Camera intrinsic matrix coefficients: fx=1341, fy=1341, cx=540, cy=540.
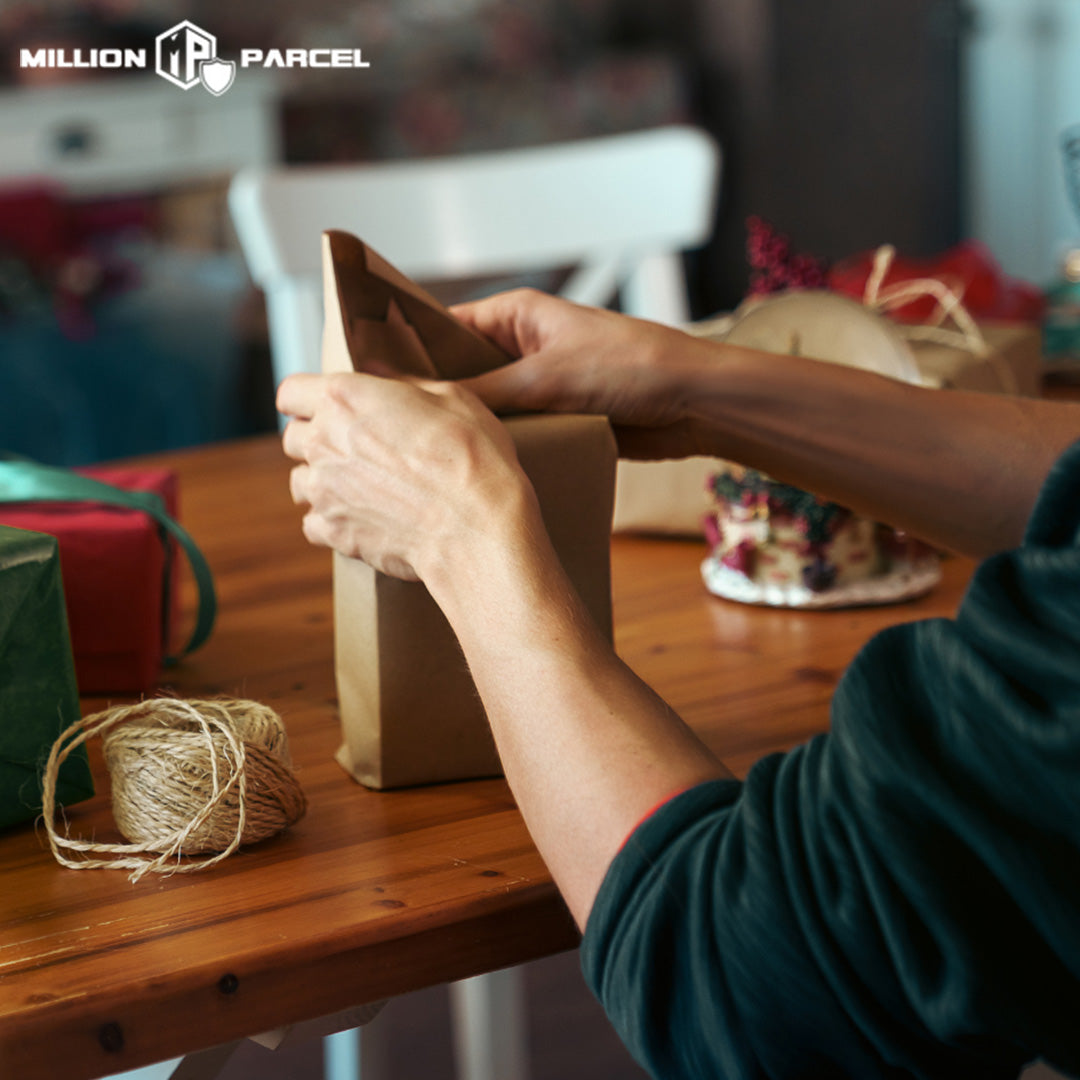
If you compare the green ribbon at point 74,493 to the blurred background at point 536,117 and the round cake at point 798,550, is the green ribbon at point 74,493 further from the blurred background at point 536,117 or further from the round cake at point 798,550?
the blurred background at point 536,117

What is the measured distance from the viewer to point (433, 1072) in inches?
63.2

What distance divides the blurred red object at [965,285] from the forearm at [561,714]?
71cm

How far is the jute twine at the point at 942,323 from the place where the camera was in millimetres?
1093

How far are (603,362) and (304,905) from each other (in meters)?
0.36

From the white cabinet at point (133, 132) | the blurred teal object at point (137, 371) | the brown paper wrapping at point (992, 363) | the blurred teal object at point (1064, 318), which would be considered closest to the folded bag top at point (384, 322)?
the brown paper wrapping at point (992, 363)

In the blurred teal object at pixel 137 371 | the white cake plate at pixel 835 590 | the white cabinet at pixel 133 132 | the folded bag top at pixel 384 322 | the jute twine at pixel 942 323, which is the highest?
the white cabinet at pixel 133 132

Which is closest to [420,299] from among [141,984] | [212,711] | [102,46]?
[212,711]

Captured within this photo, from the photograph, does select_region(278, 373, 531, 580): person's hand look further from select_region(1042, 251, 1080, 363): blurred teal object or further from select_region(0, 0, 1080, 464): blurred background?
select_region(0, 0, 1080, 464): blurred background

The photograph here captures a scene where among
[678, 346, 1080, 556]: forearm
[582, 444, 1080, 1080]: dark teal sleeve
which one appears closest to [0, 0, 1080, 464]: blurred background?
[678, 346, 1080, 556]: forearm

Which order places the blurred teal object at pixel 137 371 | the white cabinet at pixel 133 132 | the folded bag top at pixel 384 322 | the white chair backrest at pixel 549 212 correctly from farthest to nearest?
the white cabinet at pixel 133 132 → the blurred teal object at pixel 137 371 → the white chair backrest at pixel 549 212 → the folded bag top at pixel 384 322

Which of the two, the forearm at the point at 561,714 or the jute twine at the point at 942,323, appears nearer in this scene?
the forearm at the point at 561,714

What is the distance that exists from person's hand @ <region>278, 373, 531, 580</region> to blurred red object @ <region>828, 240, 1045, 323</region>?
0.65 m

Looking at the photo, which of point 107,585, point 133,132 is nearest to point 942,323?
point 107,585

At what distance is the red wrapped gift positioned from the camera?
2.52 ft
